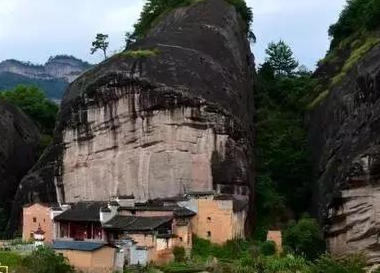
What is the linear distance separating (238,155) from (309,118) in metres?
10.3

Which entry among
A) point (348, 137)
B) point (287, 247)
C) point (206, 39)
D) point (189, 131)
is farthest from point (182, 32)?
point (287, 247)

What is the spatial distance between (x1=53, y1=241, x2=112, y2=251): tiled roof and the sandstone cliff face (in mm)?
9631

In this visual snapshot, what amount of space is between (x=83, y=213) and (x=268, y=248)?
7.83 meters

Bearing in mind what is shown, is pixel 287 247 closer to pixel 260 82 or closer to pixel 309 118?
pixel 309 118

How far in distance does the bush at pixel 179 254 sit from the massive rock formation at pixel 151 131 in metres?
4.22

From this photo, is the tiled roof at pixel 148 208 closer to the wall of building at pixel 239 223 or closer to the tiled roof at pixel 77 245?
the wall of building at pixel 239 223

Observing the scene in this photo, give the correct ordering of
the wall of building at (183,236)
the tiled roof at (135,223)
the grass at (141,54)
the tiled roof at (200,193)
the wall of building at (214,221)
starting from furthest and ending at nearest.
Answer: the grass at (141,54) < the tiled roof at (200,193) < the wall of building at (214,221) < the wall of building at (183,236) < the tiled roof at (135,223)

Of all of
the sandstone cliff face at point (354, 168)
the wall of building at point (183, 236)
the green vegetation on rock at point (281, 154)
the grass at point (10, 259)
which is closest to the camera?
the grass at point (10, 259)

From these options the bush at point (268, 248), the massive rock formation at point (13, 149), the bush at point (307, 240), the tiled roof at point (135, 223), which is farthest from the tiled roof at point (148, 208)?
the massive rock formation at point (13, 149)

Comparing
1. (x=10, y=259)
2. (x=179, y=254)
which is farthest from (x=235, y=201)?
(x=10, y=259)

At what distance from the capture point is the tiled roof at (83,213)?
109 feet

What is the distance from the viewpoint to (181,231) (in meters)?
31.8

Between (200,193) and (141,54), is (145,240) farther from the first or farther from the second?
(141,54)

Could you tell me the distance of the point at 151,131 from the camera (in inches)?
1404
